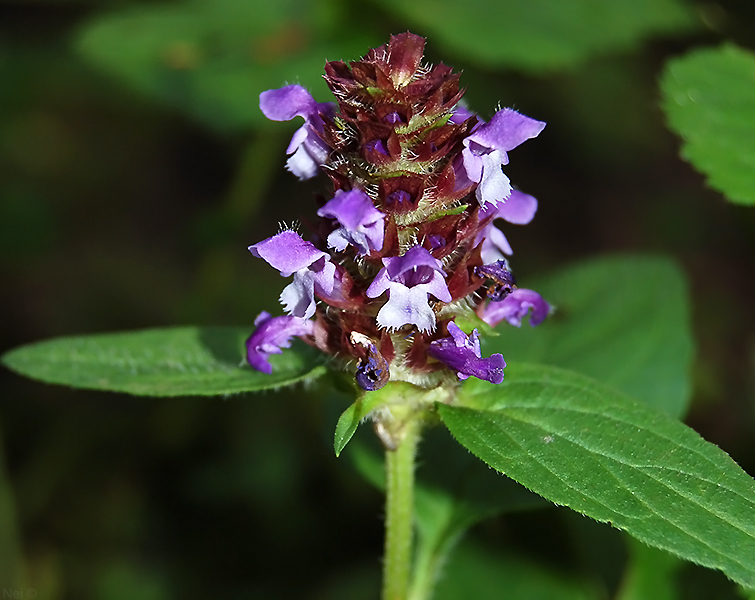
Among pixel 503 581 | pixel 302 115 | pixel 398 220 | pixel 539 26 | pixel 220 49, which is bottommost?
pixel 503 581

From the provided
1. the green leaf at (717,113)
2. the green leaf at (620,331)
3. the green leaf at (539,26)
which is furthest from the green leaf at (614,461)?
the green leaf at (539,26)

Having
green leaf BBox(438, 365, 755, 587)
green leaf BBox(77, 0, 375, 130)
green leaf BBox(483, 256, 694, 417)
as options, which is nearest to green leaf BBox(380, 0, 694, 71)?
green leaf BBox(77, 0, 375, 130)

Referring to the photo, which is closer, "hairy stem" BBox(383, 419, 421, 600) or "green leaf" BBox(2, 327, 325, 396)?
"hairy stem" BBox(383, 419, 421, 600)

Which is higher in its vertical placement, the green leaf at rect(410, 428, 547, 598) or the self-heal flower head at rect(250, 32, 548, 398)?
the self-heal flower head at rect(250, 32, 548, 398)

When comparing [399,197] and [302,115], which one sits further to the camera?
[302,115]

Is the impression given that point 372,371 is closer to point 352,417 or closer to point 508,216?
point 352,417

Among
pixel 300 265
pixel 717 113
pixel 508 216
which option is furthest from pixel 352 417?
pixel 717 113

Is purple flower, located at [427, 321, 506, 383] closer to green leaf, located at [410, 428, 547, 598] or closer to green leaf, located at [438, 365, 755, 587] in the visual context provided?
green leaf, located at [438, 365, 755, 587]
